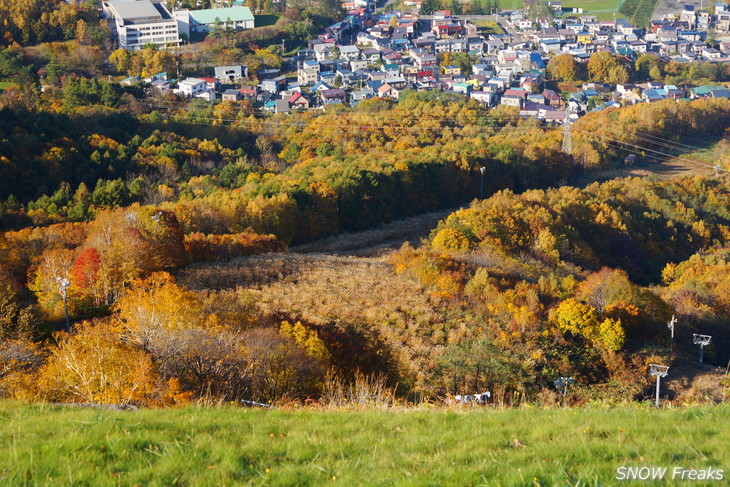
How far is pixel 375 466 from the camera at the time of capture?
13.8 ft

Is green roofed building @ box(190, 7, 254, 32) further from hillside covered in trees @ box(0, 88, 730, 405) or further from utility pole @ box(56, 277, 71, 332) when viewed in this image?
utility pole @ box(56, 277, 71, 332)

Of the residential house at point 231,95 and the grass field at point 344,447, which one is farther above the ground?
the grass field at point 344,447

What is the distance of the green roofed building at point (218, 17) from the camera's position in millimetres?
57750

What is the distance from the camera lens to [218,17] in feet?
188

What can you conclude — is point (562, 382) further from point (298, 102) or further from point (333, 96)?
point (333, 96)

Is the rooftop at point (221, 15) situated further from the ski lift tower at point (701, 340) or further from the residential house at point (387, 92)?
the ski lift tower at point (701, 340)

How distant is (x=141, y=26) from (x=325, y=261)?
141 ft

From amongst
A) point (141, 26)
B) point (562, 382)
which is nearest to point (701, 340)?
point (562, 382)

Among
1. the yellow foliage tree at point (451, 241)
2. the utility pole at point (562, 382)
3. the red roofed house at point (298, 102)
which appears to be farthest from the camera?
the red roofed house at point (298, 102)

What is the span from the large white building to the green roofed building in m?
2.41

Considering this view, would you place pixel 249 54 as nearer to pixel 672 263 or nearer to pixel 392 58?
pixel 392 58

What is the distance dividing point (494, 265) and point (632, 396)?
683 centimetres

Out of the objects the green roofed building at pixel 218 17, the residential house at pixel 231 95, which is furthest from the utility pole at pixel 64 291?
the green roofed building at pixel 218 17

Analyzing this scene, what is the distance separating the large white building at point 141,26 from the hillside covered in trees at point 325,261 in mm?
16734
